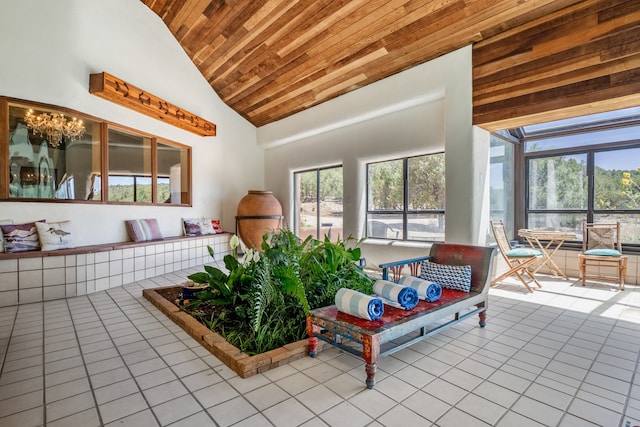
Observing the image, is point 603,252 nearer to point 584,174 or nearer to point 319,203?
point 584,174

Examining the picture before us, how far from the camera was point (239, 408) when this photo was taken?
1.68 metres

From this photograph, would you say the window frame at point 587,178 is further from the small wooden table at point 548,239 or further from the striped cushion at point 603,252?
the striped cushion at point 603,252

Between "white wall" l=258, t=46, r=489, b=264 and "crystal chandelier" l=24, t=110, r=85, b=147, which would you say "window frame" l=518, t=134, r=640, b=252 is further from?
"crystal chandelier" l=24, t=110, r=85, b=147

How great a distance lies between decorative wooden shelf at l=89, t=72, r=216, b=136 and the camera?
14.4 ft

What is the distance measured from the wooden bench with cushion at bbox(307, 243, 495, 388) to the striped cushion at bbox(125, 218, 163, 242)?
391 cm

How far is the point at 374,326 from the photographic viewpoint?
77.5 inches

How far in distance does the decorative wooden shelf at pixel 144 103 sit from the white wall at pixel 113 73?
0.48 feet

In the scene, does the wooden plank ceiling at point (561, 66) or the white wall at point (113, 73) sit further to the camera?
the white wall at point (113, 73)

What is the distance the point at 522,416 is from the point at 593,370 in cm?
92

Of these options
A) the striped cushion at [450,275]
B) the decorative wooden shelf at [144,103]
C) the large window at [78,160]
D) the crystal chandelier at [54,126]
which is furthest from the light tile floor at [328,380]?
the decorative wooden shelf at [144,103]

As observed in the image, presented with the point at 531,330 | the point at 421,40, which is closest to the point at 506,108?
the point at 421,40

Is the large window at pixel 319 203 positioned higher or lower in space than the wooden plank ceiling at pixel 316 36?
lower

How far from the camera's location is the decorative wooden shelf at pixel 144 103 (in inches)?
173

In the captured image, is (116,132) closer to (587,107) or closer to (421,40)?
(421,40)
